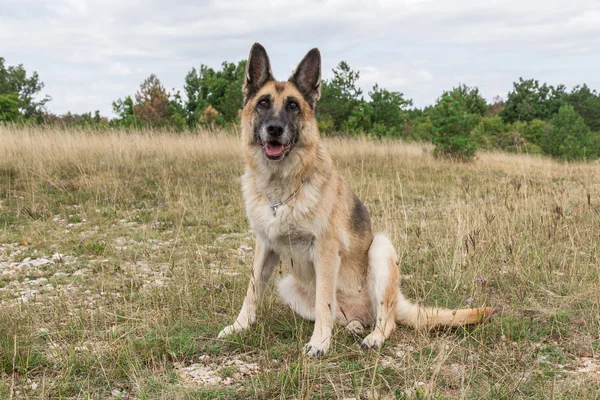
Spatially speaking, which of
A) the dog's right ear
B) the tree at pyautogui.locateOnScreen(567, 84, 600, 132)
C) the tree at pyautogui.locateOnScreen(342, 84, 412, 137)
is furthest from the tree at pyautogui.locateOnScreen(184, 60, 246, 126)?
the tree at pyautogui.locateOnScreen(567, 84, 600, 132)

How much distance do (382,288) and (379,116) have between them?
16.0 meters

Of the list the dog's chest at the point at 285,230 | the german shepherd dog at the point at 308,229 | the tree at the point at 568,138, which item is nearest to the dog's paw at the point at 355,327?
the german shepherd dog at the point at 308,229

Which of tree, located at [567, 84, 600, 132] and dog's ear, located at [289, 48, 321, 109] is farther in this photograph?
tree, located at [567, 84, 600, 132]

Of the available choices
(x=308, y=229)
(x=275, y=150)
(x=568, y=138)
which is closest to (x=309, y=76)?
(x=275, y=150)

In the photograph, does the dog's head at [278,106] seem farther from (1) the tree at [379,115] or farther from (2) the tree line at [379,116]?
(1) the tree at [379,115]

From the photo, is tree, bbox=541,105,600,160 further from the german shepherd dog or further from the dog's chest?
the dog's chest

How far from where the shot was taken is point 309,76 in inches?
143

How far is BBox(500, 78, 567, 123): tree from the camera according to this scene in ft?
103

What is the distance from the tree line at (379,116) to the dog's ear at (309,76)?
7972 millimetres

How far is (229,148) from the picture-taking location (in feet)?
39.9

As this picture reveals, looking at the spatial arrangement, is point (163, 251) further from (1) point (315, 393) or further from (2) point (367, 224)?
(1) point (315, 393)

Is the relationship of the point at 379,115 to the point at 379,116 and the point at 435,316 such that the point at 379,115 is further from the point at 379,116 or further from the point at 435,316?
the point at 435,316

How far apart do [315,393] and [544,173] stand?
1142cm

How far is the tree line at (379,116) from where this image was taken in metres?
14.2
